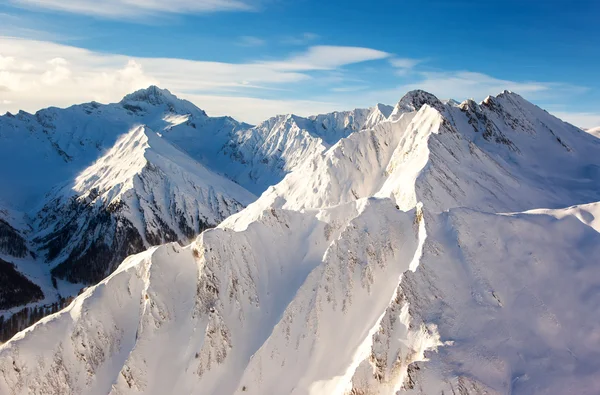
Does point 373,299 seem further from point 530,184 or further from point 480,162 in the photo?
point 530,184

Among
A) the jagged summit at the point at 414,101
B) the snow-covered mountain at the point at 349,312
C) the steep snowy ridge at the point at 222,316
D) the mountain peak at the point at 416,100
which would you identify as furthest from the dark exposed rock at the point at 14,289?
the mountain peak at the point at 416,100

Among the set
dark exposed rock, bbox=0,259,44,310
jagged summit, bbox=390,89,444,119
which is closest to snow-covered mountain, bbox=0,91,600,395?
jagged summit, bbox=390,89,444,119

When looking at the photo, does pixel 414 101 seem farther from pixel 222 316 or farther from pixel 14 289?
pixel 14 289

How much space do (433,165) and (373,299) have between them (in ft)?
125

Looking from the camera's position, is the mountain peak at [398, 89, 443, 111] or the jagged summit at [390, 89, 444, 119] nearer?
the jagged summit at [390, 89, 444, 119]

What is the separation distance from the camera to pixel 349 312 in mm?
67250

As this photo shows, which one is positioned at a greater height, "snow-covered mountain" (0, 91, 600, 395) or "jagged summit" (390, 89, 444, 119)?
"jagged summit" (390, 89, 444, 119)

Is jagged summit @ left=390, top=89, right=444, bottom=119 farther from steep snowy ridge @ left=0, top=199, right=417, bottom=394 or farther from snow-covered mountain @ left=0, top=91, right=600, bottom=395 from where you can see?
steep snowy ridge @ left=0, top=199, right=417, bottom=394

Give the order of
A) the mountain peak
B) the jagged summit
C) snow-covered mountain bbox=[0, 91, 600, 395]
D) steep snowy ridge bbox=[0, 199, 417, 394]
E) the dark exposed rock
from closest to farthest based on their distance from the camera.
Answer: snow-covered mountain bbox=[0, 91, 600, 395] < steep snowy ridge bbox=[0, 199, 417, 394] < the jagged summit < the dark exposed rock < the mountain peak

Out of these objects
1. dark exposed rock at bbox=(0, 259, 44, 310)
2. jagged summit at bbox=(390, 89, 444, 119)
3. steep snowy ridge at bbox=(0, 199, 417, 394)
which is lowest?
dark exposed rock at bbox=(0, 259, 44, 310)

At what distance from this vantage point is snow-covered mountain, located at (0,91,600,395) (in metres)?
52.1

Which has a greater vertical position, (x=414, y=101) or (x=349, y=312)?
(x=414, y=101)

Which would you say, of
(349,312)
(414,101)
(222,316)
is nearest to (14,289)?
(222,316)

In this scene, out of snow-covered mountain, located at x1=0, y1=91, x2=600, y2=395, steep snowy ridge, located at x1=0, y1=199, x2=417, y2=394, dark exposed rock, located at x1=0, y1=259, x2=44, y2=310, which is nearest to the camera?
snow-covered mountain, located at x1=0, y1=91, x2=600, y2=395
